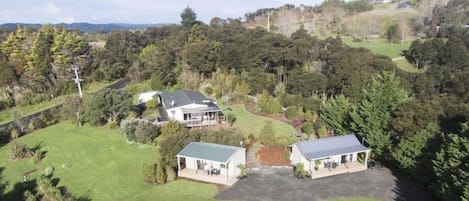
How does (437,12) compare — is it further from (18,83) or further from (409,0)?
(18,83)

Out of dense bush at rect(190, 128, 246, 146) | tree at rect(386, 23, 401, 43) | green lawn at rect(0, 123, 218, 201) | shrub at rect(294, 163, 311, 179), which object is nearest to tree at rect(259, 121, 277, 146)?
dense bush at rect(190, 128, 246, 146)

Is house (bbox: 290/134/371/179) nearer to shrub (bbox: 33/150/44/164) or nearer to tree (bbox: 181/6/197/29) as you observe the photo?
shrub (bbox: 33/150/44/164)

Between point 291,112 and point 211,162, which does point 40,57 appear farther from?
point 211,162

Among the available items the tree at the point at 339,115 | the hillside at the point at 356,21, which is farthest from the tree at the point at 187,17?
the tree at the point at 339,115

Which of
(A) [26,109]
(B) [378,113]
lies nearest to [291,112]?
(B) [378,113]

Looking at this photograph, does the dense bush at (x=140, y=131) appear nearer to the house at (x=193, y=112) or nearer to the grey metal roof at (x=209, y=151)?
the house at (x=193, y=112)

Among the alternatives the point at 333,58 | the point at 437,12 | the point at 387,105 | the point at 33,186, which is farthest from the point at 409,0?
the point at 33,186

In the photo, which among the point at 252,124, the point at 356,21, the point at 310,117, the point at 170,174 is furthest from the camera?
the point at 356,21
